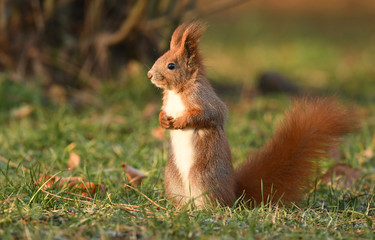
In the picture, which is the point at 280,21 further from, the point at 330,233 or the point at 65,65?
the point at 330,233

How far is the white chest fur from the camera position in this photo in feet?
8.35

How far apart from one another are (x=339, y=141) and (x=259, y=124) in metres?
2.07

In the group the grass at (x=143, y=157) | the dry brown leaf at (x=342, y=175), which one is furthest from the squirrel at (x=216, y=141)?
the dry brown leaf at (x=342, y=175)

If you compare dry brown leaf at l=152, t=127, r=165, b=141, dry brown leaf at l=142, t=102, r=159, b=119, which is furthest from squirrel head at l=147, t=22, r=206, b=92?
dry brown leaf at l=142, t=102, r=159, b=119

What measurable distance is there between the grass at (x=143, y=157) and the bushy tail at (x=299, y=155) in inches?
5.8

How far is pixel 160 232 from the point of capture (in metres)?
2.12

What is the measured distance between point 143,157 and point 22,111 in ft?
5.26

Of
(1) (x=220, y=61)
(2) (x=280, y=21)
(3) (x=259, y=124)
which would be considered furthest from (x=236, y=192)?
(2) (x=280, y=21)

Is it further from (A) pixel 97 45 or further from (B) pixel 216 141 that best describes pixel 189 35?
(A) pixel 97 45

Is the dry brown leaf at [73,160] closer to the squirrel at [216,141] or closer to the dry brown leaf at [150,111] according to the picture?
A: the squirrel at [216,141]

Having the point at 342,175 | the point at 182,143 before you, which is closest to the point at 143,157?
the point at 182,143

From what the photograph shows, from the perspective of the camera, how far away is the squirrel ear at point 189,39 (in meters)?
2.60

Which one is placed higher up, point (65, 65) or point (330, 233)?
point (65, 65)

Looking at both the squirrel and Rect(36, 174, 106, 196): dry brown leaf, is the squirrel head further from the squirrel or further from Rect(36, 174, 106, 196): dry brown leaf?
Rect(36, 174, 106, 196): dry brown leaf
